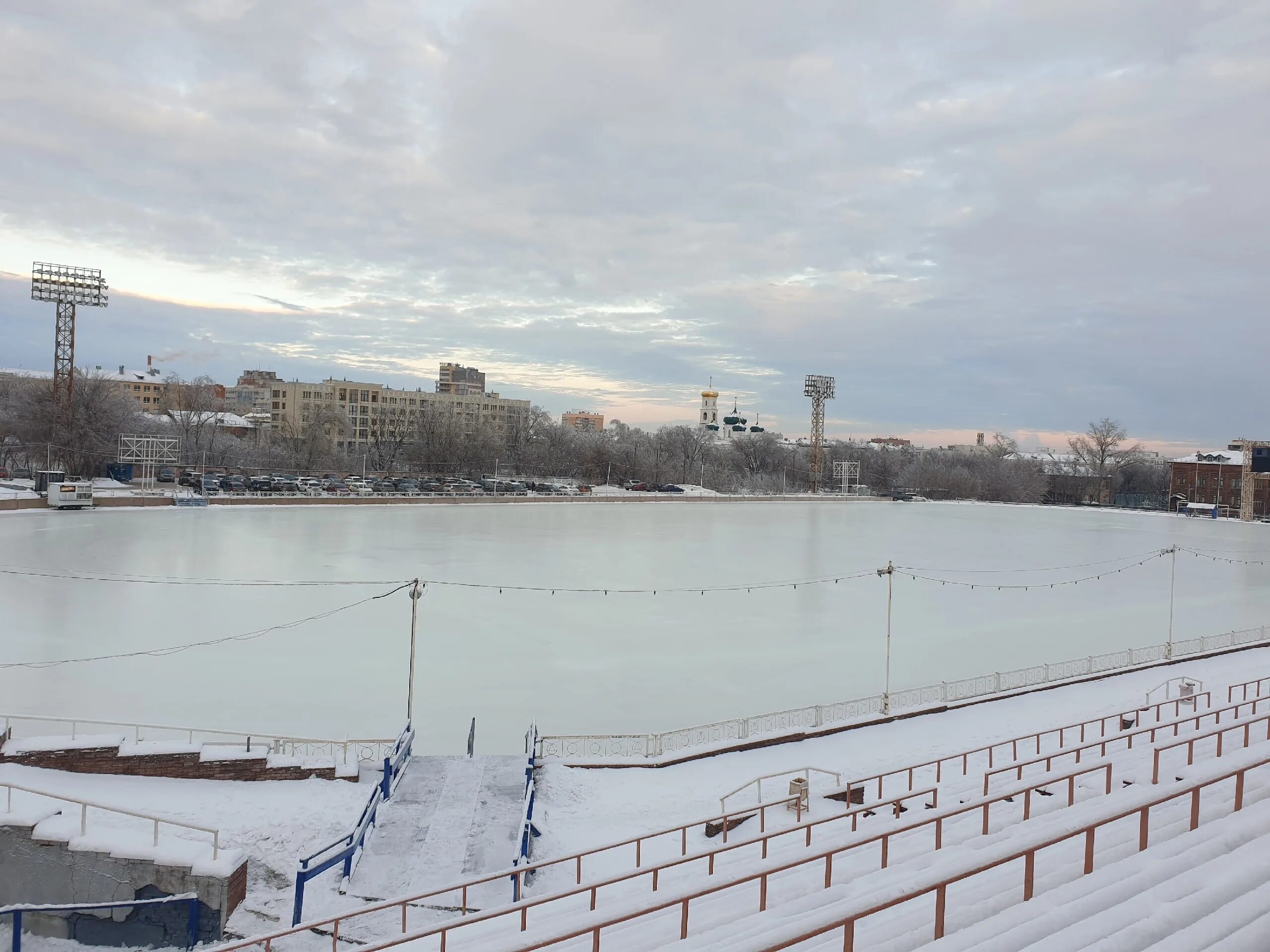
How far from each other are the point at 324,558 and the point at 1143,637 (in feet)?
82.6

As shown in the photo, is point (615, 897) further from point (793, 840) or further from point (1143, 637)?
point (1143, 637)

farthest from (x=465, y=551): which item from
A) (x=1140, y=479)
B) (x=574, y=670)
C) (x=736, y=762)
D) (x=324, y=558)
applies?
(x=1140, y=479)

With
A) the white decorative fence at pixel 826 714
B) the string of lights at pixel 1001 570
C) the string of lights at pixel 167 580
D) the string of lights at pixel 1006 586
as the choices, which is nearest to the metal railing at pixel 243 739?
the white decorative fence at pixel 826 714

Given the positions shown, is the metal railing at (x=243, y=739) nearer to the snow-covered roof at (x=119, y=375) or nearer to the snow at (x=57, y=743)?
the snow at (x=57, y=743)

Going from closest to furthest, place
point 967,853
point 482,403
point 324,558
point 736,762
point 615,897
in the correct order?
point 967,853, point 615,897, point 736,762, point 324,558, point 482,403

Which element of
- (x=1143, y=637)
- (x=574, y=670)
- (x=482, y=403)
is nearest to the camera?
(x=574, y=670)

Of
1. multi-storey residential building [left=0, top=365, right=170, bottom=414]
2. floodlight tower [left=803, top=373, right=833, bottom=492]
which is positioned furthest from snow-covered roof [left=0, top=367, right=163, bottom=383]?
floodlight tower [left=803, top=373, right=833, bottom=492]

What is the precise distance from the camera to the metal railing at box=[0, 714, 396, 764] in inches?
444

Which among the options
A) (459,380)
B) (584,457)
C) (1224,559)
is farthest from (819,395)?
(459,380)

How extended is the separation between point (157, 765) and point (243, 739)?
1666 mm

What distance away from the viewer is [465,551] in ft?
105

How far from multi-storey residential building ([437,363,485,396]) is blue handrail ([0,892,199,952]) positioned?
6451 inches

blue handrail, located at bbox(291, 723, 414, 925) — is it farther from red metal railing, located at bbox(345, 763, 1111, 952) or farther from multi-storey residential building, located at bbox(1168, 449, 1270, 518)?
multi-storey residential building, located at bbox(1168, 449, 1270, 518)

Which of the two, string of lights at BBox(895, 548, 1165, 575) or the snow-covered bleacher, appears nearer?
the snow-covered bleacher
